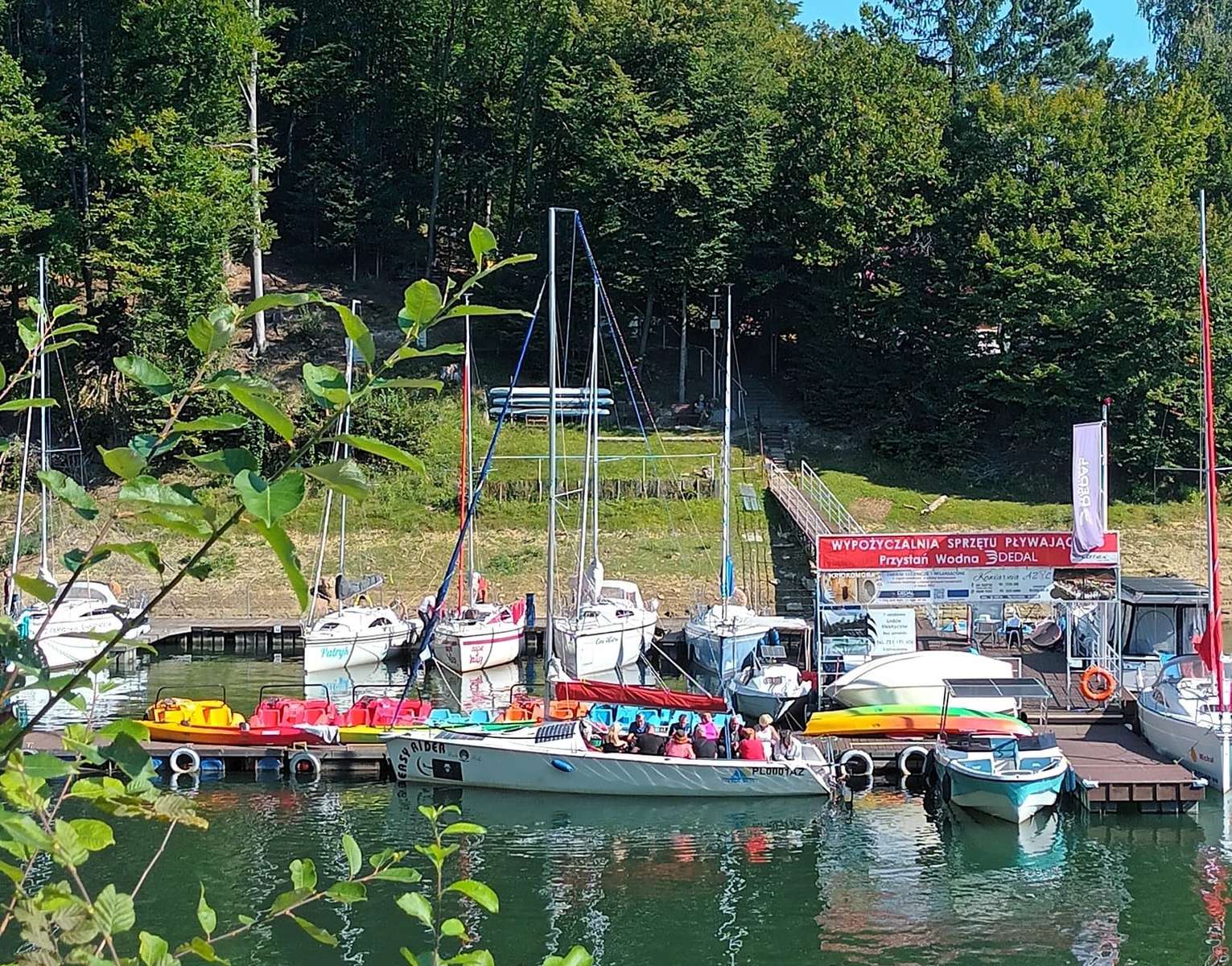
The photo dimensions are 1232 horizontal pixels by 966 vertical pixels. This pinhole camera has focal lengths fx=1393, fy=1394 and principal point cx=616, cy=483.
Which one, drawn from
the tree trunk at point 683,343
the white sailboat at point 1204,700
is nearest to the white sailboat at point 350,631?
the tree trunk at point 683,343

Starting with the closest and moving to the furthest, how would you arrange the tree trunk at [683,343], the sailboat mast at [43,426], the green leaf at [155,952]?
the green leaf at [155,952]
the sailboat mast at [43,426]
the tree trunk at [683,343]

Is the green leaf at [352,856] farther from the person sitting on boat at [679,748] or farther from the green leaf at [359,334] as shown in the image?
the person sitting on boat at [679,748]

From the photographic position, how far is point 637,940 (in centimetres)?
1772

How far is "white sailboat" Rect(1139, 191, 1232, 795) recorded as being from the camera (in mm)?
24469

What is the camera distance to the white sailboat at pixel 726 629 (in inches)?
1390

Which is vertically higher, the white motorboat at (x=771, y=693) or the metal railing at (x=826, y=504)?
the metal railing at (x=826, y=504)

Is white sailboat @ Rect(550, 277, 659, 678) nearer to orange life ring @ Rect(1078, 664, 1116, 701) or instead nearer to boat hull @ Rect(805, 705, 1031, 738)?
boat hull @ Rect(805, 705, 1031, 738)

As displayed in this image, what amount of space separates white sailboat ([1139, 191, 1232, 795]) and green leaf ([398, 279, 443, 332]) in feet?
78.9

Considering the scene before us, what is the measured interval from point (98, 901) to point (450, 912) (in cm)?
1498

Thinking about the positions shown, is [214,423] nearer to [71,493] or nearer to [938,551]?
[71,493]

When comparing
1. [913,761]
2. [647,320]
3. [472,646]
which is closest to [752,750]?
[913,761]

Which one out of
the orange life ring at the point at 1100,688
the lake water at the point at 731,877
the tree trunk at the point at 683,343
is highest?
the tree trunk at the point at 683,343

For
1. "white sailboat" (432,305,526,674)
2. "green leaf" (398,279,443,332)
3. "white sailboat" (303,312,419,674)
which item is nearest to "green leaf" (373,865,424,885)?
"green leaf" (398,279,443,332)

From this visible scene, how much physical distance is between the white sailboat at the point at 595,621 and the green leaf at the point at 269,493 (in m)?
31.7
